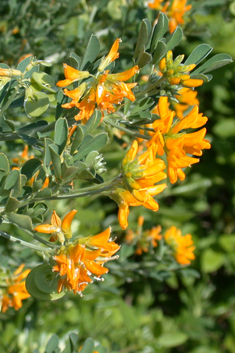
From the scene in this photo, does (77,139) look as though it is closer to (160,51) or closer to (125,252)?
(160,51)

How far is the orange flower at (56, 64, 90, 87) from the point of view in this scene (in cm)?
77

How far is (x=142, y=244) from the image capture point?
1.71 meters

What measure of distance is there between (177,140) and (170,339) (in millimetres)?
1716

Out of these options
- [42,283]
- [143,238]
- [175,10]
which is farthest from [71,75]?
[143,238]

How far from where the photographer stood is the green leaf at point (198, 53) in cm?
88

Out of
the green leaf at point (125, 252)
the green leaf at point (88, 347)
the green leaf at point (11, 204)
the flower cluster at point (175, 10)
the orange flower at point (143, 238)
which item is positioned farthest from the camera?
the orange flower at point (143, 238)

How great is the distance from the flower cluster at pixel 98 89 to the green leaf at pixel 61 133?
0.12ft

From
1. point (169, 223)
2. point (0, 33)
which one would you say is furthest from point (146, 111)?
point (169, 223)

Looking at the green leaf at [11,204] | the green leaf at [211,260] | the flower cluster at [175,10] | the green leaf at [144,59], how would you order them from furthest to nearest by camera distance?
the green leaf at [211,260] → the flower cluster at [175,10] → the green leaf at [144,59] → the green leaf at [11,204]

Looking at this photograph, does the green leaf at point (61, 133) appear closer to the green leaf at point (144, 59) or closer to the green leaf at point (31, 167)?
the green leaf at point (31, 167)

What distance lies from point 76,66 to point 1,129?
0.68ft

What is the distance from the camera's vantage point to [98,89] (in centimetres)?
79

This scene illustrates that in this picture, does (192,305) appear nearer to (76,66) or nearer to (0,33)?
(0,33)

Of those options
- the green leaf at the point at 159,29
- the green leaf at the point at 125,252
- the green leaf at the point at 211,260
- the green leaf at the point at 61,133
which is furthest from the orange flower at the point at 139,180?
the green leaf at the point at 211,260
